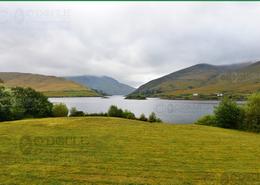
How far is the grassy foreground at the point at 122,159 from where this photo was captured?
15562mm

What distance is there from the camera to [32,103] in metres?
65.4

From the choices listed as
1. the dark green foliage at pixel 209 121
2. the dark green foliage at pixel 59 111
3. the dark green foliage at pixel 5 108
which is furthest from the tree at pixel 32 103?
the dark green foliage at pixel 209 121

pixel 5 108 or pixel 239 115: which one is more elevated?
pixel 5 108

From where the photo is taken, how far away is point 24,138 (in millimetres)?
27547

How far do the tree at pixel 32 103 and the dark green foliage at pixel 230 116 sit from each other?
4664 cm

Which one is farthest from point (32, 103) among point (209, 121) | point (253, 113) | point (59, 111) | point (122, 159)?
point (253, 113)

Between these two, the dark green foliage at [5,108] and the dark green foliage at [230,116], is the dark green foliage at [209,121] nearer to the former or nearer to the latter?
the dark green foliage at [230,116]

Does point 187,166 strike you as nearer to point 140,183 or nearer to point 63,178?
point 140,183

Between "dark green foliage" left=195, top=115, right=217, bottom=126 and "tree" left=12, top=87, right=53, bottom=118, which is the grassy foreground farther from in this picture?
"tree" left=12, top=87, right=53, bottom=118

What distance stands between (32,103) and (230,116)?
171 feet

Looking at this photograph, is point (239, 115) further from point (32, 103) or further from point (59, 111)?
point (32, 103)

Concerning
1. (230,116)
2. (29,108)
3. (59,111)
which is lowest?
(230,116)

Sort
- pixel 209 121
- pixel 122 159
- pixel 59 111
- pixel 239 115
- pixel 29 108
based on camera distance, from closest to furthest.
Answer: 1. pixel 122 159
2. pixel 239 115
3. pixel 209 121
4. pixel 29 108
5. pixel 59 111

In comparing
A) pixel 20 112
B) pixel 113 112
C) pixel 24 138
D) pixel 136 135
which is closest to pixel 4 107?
pixel 20 112
